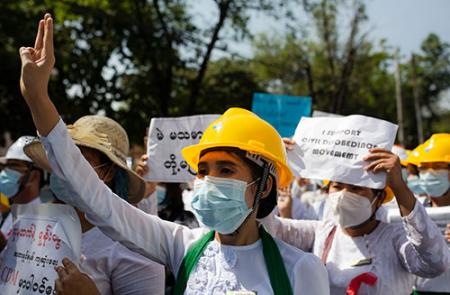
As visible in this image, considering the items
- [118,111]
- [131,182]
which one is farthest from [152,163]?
[118,111]

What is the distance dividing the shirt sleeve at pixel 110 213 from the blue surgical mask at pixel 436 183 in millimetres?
2850

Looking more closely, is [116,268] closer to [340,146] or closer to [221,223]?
[221,223]

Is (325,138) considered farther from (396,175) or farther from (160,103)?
(160,103)

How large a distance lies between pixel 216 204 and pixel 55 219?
0.77 metres

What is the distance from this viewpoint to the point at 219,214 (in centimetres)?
259

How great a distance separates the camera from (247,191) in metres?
2.67

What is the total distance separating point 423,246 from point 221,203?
51.1 inches

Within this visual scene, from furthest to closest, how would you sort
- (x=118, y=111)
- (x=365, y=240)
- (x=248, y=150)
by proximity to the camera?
(x=118, y=111) < (x=365, y=240) < (x=248, y=150)

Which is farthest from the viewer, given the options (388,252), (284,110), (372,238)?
(284,110)

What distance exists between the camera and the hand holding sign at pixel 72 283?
2422mm

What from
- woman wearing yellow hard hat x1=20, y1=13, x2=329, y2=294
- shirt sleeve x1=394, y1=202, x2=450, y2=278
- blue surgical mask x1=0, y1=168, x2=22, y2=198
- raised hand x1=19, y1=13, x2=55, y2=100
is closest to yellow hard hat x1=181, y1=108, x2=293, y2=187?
woman wearing yellow hard hat x1=20, y1=13, x2=329, y2=294

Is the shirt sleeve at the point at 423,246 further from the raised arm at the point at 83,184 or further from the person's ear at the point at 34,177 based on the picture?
the person's ear at the point at 34,177

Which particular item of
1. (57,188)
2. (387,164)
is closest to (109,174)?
(57,188)

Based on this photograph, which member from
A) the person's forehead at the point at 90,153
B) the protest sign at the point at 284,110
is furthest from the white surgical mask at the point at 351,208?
the protest sign at the point at 284,110
